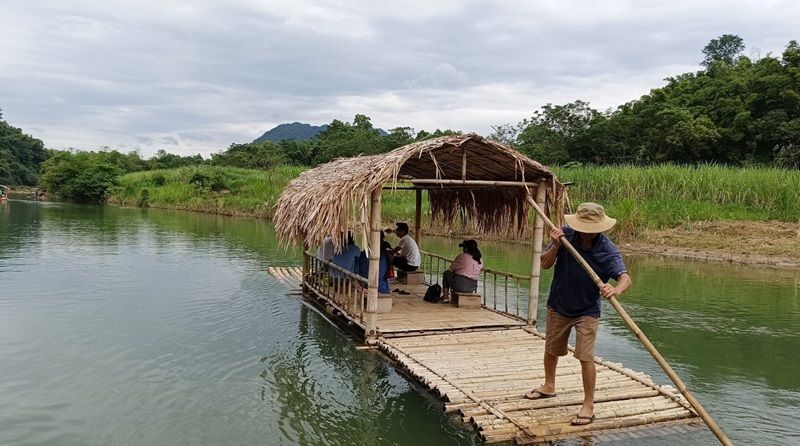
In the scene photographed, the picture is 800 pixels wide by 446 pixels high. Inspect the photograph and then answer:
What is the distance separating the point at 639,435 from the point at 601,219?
6.00 ft

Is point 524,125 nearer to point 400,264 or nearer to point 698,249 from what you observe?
point 698,249

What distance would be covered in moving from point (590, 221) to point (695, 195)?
17.4 m

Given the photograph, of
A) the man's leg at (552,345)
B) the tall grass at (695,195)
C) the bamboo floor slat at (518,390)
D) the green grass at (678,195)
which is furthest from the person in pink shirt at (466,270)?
the tall grass at (695,195)

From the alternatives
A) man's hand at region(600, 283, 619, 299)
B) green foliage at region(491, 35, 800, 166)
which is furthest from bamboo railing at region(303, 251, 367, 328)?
green foliage at region(491, 35, 800, 166)

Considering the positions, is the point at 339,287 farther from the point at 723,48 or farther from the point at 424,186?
the point at 723,48

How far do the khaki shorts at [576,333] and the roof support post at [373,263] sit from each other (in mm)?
2442

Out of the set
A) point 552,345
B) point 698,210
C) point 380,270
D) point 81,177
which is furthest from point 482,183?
point 81,177

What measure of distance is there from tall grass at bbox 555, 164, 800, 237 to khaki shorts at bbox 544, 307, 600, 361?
14108mm

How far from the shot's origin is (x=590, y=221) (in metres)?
4.70

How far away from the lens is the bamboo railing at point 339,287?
299 inches

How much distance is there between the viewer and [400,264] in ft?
33.3

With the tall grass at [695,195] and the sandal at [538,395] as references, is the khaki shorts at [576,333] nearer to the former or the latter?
the sandal at [538,395]

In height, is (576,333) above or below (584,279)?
below

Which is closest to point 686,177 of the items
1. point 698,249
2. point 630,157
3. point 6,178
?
point 698,249
